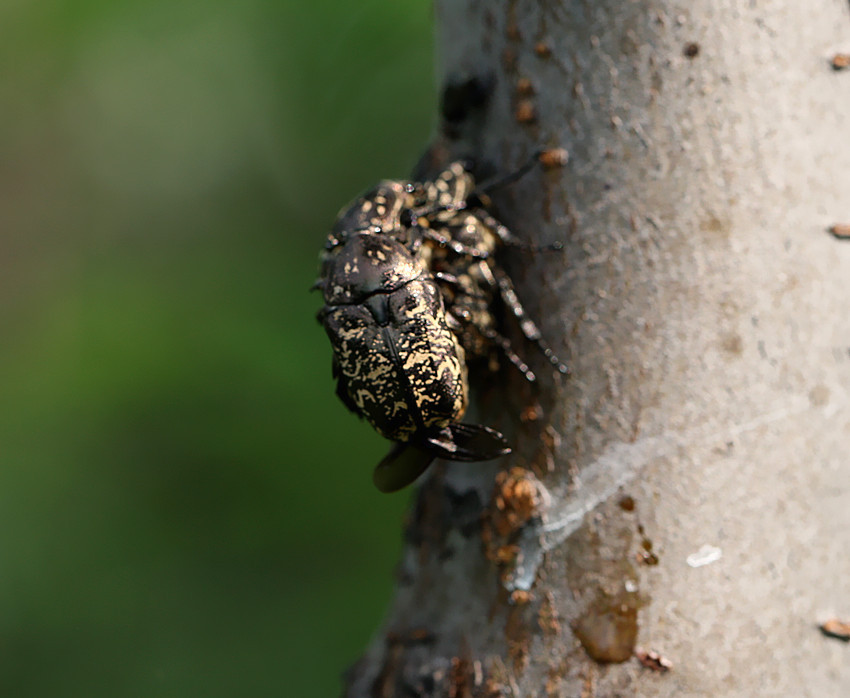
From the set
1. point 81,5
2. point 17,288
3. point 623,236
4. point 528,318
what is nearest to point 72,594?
point 17,288

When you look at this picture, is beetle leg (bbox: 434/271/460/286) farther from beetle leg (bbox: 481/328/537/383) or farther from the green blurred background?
the green blurred background

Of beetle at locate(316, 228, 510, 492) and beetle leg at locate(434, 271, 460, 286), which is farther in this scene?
beetle leg at locate(434, 271, 460, 286)

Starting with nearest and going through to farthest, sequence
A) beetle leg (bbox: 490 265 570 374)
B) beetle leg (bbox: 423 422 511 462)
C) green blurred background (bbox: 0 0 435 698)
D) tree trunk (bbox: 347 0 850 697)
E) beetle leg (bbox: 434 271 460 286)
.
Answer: tree trunk (bbox: 347 0 850 697), beetle leg (bbox: 490 265 570 374), beetle leg (bbox: 423 422 511 462), beetle leg (bbox: 434 271 460 286), green blurred background (bbox: 0 0 435 698)

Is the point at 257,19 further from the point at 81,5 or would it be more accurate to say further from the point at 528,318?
the point at 528,318

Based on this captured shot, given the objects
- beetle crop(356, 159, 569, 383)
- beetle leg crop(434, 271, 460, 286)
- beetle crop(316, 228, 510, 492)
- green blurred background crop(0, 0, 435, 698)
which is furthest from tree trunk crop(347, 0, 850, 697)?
green blurred background crop(0, 0, 435, 698)

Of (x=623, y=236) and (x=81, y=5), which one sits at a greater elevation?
(x=81, y=5)

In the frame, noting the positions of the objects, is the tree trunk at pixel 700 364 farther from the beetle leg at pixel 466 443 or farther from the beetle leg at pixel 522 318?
the beetle leg at pixel 466 443

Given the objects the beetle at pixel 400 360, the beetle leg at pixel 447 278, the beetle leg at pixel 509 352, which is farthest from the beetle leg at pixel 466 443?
the beetle leg at pixel 447 278
